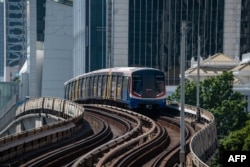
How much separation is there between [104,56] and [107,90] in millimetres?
52880

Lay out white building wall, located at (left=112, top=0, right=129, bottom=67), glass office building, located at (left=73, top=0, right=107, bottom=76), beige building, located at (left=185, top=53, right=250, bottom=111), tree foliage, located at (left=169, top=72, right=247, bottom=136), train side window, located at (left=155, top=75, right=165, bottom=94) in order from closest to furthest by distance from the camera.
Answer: train side window, located at (left=155, top=75, right=165, bottom=94), tree foliage, located at (left=169, top=72, right=247, bottom=136), beige building, located at (left=185, top=53, right=250, bottom=111), white building wall, located at (left=112, top=0, right=129, bottom=67), glass office building, located at (left=73, top=0, right=107, bottom=76)

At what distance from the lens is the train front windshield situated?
41.2 meters

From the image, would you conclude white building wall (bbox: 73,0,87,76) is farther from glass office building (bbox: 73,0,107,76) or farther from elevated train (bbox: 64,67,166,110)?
elevated train (bbox: 64,67,166,110)

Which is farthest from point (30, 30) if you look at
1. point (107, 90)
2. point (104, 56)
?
point (107, 90)

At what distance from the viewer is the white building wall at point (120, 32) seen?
9850 cm

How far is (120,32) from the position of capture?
9875cm

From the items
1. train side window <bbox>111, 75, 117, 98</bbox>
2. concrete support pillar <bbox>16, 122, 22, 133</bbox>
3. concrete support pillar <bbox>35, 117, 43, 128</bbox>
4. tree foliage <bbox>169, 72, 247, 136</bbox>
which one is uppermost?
train side window <bbox>111, 75, 117, 98</bbox>

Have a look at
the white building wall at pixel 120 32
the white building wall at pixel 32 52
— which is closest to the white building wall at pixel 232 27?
the white building wall at pixel 120 32

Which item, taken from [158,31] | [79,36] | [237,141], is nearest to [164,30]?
[158,31]

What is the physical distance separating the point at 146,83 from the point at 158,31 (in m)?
58.0

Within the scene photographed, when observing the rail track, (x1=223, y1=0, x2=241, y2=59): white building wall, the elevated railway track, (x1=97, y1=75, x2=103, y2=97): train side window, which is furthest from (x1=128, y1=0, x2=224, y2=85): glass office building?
the rail track

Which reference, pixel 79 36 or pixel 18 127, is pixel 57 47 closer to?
pixel 79 36

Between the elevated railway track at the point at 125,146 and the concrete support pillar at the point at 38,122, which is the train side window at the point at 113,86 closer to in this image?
the elevated railway track at the point at 125,146

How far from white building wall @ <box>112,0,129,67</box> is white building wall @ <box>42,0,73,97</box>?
44.5 meters
